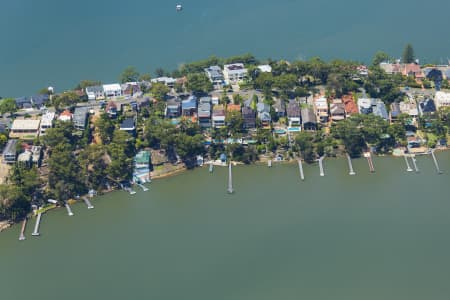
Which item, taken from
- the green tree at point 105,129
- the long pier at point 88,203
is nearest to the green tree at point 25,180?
the long pier at point 88,203

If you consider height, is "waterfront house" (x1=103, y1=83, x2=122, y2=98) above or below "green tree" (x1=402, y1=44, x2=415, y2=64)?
below

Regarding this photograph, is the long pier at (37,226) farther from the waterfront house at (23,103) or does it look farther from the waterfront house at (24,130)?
the waterfront house at (23,103)

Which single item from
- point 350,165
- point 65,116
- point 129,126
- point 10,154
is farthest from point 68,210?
point 350,165

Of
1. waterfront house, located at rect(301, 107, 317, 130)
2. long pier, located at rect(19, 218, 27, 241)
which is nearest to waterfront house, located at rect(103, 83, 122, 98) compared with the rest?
long pier, located at rect(19, 218, 27, 241)

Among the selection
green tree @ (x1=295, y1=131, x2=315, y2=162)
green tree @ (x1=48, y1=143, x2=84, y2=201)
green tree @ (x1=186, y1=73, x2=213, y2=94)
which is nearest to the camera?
green tree @ (x1=48, y1=143, x2=84, y2=201)

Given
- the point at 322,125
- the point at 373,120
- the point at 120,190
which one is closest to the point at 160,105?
the point at 120,190

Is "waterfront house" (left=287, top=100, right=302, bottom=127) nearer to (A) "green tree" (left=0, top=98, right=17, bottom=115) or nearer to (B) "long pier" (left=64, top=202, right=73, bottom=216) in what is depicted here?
(B) "long pier" (left=64, top=202, right=73, bottom=216)

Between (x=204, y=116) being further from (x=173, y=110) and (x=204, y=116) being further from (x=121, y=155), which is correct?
(x=121, y=155)
